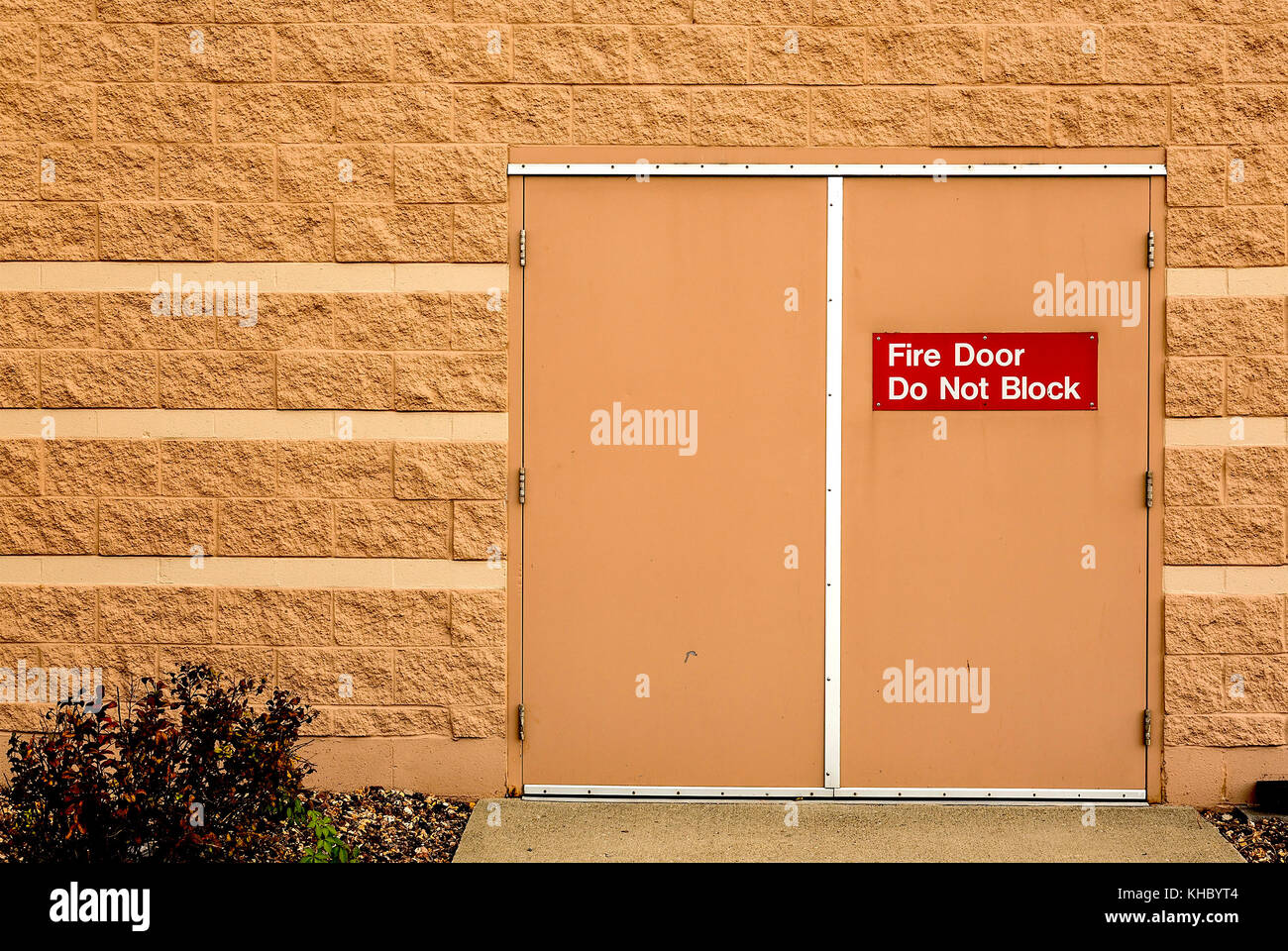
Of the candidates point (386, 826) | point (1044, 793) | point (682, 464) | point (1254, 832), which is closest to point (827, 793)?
point (1044, 793)

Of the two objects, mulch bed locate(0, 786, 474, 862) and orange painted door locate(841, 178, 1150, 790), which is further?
orange painted door locate(841, 178, 1150, 790)

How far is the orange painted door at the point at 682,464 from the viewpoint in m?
4.79

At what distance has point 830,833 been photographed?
4457 millimetres

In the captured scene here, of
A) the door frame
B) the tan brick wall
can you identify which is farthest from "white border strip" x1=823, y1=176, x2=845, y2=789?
the tan brick wall

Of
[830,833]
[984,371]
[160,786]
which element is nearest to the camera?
[160,786]

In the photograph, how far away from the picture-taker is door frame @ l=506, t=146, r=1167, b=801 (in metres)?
4.77

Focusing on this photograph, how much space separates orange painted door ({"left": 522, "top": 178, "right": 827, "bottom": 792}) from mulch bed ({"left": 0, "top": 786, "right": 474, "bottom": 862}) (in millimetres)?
727

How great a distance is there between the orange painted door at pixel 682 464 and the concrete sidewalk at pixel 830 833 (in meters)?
0.23

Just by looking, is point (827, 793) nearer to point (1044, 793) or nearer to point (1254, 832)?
point (1044, 793)

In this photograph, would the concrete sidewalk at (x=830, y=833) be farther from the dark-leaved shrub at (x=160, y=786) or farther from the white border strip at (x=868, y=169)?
the white border strip at (x=868, y=169)

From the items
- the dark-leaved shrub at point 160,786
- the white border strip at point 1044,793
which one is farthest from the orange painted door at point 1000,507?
the dark-leaved shrub at point 160,786

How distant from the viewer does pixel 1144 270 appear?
15.7 feet

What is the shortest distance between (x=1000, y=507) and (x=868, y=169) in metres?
1.63

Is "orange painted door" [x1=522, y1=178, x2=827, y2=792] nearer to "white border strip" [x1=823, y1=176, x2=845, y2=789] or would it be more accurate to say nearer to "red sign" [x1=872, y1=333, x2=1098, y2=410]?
"white border strip" [x1=823, y1=176, x2=845, y2=789]
